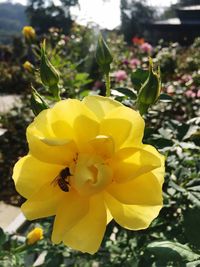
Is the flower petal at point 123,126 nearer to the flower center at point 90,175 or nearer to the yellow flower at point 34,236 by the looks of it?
the flower center at point 90,175

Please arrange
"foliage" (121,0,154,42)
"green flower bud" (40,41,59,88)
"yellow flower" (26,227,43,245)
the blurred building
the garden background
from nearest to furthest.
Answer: "green flower bud" (40,41,59,88) → the garden background → "yellow flower" (26,227,43,245) → the blurred building → "foliage" (121,0,154,42)

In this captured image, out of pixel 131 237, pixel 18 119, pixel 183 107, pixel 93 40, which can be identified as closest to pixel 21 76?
pixel 93 40

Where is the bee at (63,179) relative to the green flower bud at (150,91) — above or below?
below

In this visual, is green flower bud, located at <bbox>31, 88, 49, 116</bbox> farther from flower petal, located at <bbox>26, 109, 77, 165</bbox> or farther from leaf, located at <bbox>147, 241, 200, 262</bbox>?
leaf, located at <bbox>147, 241, 200, 262</bbox>

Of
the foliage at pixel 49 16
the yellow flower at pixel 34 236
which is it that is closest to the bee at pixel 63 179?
the yellow flower at pixel 34 236

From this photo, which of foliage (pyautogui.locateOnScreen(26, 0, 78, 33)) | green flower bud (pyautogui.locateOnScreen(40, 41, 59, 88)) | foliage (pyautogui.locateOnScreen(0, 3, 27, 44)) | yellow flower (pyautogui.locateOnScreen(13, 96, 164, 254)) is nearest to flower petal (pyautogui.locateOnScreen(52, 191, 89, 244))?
yellow flower (pyautogui.locateOnScreen(13, 96, 164, 254))

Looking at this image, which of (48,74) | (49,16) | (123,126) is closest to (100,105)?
(123,126)

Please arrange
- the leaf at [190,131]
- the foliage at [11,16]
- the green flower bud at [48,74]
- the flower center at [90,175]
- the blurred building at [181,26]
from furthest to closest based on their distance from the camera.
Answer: the foliage at [11,16], the blurred building at [181,26], the leaf at [190,131], the green flower bud at [48,74], the flower center at [90,175]
